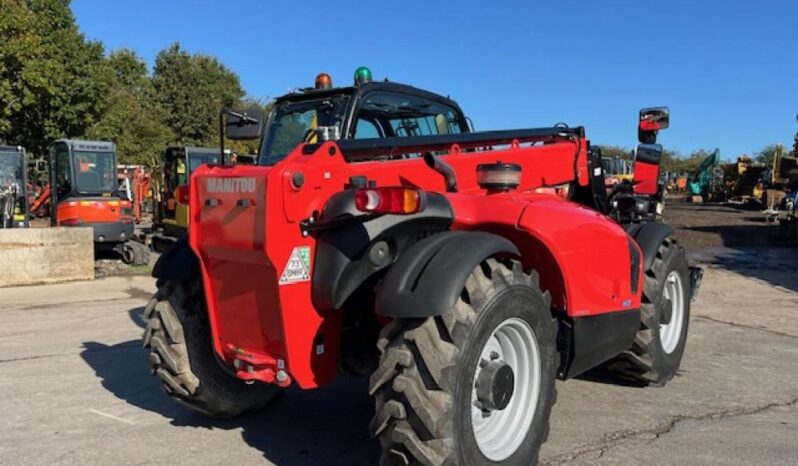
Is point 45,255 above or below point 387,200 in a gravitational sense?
below

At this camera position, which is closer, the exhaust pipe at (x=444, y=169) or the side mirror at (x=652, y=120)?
the exhaust pipe at (x=444, y=169)

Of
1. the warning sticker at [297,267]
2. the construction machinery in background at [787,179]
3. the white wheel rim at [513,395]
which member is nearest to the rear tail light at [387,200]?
the warning sticker at [297,267]

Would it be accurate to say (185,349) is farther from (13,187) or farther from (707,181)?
(707,181)

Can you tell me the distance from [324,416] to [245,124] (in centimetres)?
200

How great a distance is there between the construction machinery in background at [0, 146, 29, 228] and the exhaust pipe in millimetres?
12831

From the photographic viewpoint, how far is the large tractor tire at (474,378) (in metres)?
2.96

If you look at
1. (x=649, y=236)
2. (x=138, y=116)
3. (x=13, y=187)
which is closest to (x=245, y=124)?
(x=649, y=236)

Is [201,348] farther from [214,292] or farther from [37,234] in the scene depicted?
[37,234]

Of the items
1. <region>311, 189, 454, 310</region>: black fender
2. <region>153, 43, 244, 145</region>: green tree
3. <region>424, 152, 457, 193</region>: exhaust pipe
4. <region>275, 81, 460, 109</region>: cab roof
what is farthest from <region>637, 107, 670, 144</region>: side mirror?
<region>153, 43, 244, 145</region>: green tree

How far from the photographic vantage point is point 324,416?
462 cm

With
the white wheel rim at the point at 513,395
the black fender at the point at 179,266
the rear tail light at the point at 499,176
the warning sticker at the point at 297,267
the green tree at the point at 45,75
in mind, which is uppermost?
the green tree at the point at 45,75

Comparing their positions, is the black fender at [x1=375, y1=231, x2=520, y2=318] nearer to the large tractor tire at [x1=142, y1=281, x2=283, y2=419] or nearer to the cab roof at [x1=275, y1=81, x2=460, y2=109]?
the large tractor tire at [x1=142, y1=281, x2=283, y2=419]

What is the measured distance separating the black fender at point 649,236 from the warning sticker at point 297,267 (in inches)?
111

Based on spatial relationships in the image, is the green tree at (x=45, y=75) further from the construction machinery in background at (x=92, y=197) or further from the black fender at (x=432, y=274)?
the black fender at (x=432, y=274)
